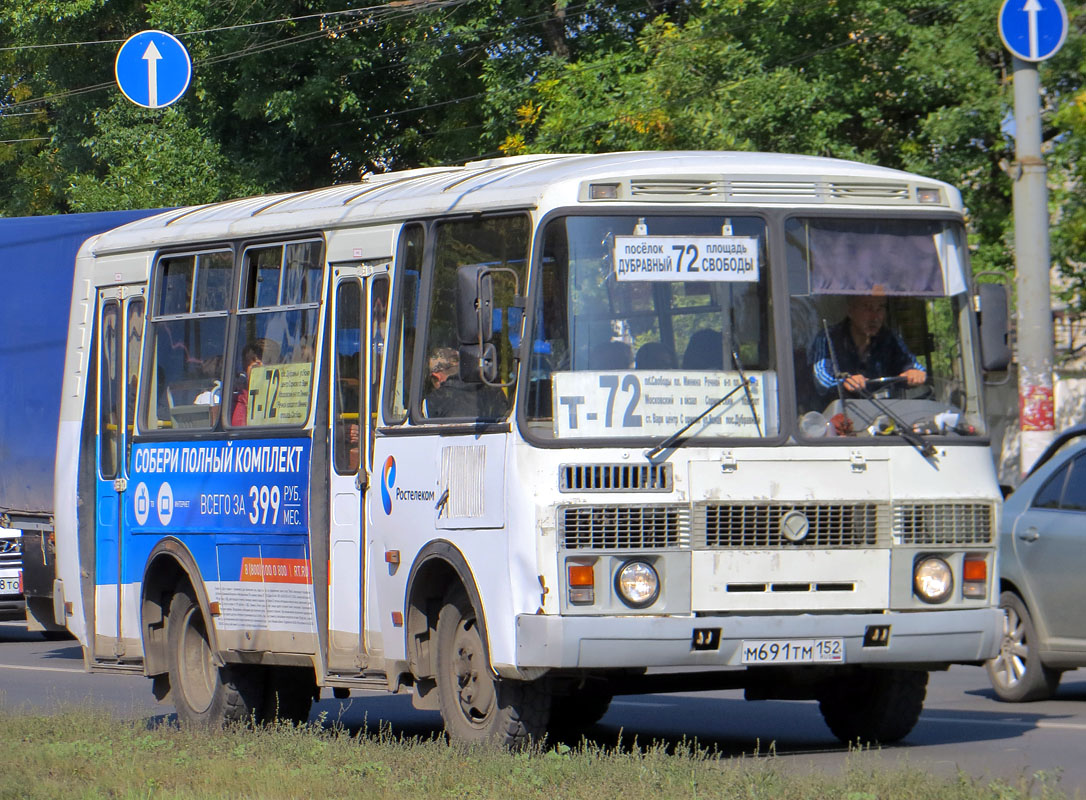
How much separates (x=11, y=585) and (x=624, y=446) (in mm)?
11926

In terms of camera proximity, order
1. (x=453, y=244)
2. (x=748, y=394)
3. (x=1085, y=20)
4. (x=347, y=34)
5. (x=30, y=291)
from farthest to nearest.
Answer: (x=347, y=34) < (x=1085, y=20) < (x=30, y=291) < (x=453, y=244) < (x=748, y=394)

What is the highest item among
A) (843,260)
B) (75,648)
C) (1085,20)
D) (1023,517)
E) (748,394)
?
(1085,20)

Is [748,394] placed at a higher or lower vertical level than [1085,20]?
lower

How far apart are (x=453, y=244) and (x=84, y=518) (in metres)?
3.89

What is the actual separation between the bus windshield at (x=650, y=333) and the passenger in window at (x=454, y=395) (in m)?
0.30

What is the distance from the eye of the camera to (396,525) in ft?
31.6

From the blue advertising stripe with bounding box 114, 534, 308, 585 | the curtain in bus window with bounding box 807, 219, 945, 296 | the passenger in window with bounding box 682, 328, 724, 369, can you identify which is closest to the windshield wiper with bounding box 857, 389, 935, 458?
the curtain in bus window with bounding box 807, 219, 945, 296

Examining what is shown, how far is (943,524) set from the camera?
9.05 meters

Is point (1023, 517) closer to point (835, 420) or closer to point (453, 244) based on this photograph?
point (835, 420)

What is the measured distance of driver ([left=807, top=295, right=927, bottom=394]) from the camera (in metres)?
8.94

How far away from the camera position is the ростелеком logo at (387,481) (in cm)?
970

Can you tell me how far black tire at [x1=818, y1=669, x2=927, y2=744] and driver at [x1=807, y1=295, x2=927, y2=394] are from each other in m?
1.63

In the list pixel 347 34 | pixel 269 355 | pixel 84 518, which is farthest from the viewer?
pixel 347 34

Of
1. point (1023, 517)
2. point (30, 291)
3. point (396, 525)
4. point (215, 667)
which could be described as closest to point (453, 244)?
point (396, 525)
